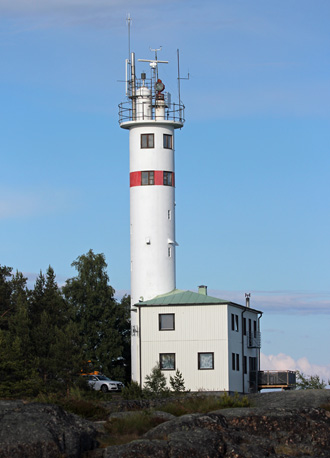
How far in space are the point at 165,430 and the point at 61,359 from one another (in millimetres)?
31673

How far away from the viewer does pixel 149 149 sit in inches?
2432

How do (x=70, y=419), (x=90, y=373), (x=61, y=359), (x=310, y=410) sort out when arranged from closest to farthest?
(x=70, y=419) → (x=310, y=410) → (x=61, y=359) → (x=90, y=373)

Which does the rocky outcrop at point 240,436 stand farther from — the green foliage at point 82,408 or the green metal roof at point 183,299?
the green metal roof at point 183,299

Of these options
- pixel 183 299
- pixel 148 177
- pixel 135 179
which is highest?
pixel 148 177

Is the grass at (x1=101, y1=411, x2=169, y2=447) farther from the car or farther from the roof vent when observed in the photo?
the car

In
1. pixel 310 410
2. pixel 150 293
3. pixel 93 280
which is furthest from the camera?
pixel 93 280

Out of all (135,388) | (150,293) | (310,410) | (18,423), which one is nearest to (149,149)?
(150,293)

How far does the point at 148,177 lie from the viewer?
61.4m

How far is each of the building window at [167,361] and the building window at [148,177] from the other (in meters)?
11.6

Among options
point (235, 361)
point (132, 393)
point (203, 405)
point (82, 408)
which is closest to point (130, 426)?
point (82, 408)

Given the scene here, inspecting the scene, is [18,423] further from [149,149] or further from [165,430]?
[149,149]

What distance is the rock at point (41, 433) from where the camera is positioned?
23141mm

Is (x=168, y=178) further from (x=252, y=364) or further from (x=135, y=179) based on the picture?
(x=252, y=364)

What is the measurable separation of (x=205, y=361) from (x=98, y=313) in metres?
19.0
